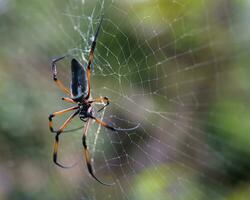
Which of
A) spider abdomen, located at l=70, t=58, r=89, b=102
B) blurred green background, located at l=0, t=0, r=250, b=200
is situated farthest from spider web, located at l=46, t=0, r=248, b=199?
spider abdomen, located at l=70, t=58, r=89, b=102

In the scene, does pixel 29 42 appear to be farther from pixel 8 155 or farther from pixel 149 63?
pixel 149 63

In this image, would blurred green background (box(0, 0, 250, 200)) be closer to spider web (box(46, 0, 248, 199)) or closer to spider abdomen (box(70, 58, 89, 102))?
spider web (box(46, 0, 248, 199))

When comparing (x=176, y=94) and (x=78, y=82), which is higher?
(x=78, y=82)

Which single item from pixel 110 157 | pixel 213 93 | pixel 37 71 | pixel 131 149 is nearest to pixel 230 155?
pixel 213 93

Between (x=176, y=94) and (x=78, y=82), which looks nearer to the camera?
(x=78, y=82)

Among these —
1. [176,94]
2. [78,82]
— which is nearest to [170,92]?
[176,94]

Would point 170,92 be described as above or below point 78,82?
below

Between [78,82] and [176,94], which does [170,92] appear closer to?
[176,94]

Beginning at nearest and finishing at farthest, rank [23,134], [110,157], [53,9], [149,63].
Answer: [149,63], [110,157], [23,134], [53,9]

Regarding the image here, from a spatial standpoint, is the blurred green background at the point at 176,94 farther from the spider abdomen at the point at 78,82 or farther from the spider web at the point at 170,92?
the spider abdomen at the point at 78,82
